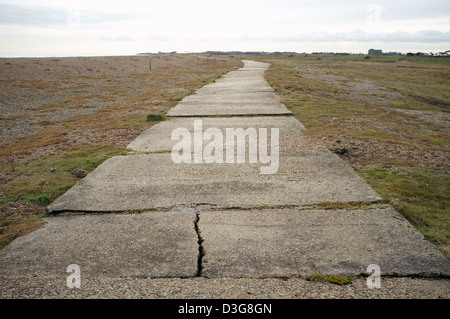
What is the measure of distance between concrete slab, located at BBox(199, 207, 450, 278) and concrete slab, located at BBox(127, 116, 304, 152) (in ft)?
8.60

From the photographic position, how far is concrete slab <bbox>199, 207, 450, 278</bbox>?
9.16 ft

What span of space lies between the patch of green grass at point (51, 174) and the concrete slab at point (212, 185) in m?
0.27

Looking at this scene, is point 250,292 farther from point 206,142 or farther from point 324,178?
point 206,142

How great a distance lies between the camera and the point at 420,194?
4.25m

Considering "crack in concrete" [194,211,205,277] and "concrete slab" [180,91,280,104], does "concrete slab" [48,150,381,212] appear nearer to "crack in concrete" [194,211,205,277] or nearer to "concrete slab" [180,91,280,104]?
"crack in concrete" [194,211,205,277]

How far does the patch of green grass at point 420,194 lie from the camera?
3451 millimetres

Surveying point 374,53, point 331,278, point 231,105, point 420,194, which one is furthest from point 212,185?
point 374,53

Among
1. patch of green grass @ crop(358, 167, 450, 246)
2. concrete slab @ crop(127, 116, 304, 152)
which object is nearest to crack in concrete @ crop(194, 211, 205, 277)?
patch of green grass @ crop(358, 167, 450, 246)

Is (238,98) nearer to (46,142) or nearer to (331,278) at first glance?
(46,142)

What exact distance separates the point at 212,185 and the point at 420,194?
2.75 meters

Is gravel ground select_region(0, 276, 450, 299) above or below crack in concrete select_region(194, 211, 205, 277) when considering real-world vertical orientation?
below

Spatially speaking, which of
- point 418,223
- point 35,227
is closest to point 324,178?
point 418,223

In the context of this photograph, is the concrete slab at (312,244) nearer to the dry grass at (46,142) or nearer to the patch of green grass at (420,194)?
the patch of green grass at (420,194)

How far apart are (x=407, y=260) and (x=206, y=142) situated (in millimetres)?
4424
